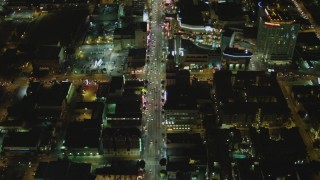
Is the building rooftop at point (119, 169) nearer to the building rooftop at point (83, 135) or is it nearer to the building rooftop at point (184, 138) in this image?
the building rooftop at point (83, 135)

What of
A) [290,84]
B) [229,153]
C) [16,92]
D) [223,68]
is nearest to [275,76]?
[290,84]

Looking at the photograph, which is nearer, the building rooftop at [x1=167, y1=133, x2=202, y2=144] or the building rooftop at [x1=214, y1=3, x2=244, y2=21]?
the building rooftop at [x1=167, y1=133, x2=202, y2=144]

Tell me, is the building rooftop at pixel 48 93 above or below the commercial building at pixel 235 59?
below

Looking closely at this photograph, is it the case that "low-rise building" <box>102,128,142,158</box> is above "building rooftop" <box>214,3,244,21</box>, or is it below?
below

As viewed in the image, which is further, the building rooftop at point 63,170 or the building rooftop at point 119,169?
the building rooftop at point 119,169

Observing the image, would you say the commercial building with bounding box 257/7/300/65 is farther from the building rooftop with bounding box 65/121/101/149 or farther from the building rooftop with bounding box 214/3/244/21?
the building rooftop with bounding box 65/121/101/149

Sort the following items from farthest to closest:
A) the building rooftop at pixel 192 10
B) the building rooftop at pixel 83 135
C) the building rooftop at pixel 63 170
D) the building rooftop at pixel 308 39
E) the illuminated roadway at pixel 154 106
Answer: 1. the building rooftop at pixel 192 10
2. the building rooftop at pixel 308 39
3. the building rooftop at pixel 83 135
4. the illuminated roadway at pixel 154 106
5. the building rooftop at pixel 63 170

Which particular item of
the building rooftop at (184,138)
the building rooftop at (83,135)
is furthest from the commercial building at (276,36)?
the building rooftop at (83,135)

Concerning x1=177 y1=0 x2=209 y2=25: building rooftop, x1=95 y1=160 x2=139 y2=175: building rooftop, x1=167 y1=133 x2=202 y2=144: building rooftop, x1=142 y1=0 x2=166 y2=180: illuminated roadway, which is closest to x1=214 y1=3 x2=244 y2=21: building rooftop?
x1=177 y1=0 x2=209 y2=25: building rooftop
